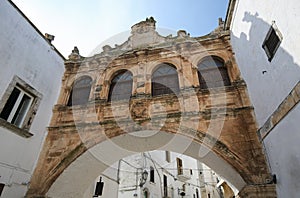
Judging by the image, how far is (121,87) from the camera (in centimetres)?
723

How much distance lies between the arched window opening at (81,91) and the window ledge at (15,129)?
1.81 meters

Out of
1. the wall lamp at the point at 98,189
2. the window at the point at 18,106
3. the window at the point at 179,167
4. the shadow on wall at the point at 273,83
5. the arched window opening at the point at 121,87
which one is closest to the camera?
the shadow on wall at the point at 273,83

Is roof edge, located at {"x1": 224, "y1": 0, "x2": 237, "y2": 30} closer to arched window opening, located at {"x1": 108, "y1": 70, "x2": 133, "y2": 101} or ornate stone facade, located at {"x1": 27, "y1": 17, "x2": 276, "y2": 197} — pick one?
ornate stone facade, located at {"x1": 27, "y1": 17, "x2": 276, "y2": 197}

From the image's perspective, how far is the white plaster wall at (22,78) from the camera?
203 inches

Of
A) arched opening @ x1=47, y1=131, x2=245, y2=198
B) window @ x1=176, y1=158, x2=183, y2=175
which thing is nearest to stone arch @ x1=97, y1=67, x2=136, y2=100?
arched opening @ x1=47, y1=131, x2=245, y2=198

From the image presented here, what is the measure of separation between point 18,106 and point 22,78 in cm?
82

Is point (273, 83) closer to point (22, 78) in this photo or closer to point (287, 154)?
point (287, 154)

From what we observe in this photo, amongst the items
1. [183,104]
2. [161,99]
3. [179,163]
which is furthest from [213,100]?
[179,163]

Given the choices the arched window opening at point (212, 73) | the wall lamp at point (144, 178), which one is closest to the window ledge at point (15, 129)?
the arched window opening at point (212, 73)

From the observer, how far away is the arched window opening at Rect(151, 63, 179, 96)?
21.8ft

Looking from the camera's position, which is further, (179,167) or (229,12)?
(179,167)

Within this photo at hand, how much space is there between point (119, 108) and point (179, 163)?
15.5 meters

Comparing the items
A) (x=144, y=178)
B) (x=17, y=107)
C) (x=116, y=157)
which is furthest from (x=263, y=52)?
(x=144, y=178)

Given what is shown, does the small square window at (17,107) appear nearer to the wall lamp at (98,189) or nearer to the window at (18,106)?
the window at (18,106)
